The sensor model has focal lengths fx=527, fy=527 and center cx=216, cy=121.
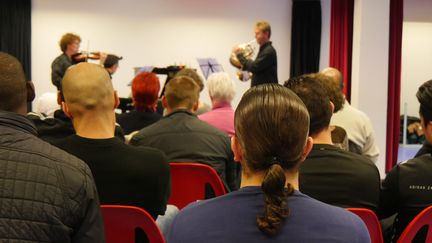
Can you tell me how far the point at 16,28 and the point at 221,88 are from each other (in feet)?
17.1

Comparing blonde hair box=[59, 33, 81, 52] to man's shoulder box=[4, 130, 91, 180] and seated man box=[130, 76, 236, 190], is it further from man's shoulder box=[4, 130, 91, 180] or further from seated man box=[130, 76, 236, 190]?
man's shoulder box=[4, 130, 91, 180]

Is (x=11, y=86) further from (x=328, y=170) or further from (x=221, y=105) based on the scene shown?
(x=221, y=105)

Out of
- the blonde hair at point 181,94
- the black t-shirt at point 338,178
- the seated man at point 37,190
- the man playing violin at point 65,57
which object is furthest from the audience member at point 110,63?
the seated man at point 37,190

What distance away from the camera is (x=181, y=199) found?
8.23 feet

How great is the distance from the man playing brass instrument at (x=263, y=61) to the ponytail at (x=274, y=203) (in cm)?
503

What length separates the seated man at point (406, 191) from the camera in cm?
196

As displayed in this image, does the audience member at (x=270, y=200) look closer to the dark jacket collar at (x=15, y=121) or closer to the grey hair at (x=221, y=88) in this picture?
the dark jacket collar at (x=15, y=121)

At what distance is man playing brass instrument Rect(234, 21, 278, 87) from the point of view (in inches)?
239

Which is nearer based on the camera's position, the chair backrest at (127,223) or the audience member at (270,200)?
the audience member at (270,200)

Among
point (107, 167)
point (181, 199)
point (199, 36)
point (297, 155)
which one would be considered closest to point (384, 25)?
point (199, 36)

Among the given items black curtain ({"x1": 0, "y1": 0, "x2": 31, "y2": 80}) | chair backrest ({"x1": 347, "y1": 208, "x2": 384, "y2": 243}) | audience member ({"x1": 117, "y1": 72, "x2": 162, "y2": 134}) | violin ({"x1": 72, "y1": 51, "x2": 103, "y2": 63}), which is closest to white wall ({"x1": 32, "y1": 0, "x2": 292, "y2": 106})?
black curtain ({"x1": 0, "y1": 0, "x2": 31, "y2": 80})

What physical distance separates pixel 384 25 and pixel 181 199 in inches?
159

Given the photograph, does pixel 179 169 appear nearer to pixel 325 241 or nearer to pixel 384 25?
pixel 325 241

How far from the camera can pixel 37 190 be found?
1.19 meters
